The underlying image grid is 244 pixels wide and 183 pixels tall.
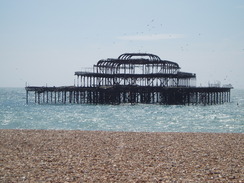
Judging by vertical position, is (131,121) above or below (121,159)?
below

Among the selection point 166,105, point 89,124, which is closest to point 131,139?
point 89,124

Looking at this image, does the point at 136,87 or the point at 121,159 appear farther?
the point at 136,87

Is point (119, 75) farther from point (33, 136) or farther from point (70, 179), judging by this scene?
point (70, 179)

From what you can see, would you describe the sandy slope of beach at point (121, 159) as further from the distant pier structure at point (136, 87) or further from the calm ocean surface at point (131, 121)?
the distant pier structure at point (136, 87)

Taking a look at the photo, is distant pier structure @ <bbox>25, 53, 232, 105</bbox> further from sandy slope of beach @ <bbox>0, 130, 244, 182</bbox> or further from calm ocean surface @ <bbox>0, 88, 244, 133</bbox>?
sandy slope of beach @ <bbox>0, 130, 244, 182</bbox>

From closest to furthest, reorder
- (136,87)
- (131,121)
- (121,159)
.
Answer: (121,159), (131,121), (136,87)

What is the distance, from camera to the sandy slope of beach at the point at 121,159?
32.4 feet

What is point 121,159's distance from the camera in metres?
12.3

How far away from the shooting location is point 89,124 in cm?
3150

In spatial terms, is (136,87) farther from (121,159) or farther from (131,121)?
(121,159)

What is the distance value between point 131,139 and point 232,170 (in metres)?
7.30

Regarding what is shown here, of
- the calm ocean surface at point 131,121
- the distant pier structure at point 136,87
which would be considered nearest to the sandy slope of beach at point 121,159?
the calm ocean surface at point 131,121

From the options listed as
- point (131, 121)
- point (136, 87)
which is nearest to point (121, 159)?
point (131, 121)

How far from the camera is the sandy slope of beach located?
9.89 m
